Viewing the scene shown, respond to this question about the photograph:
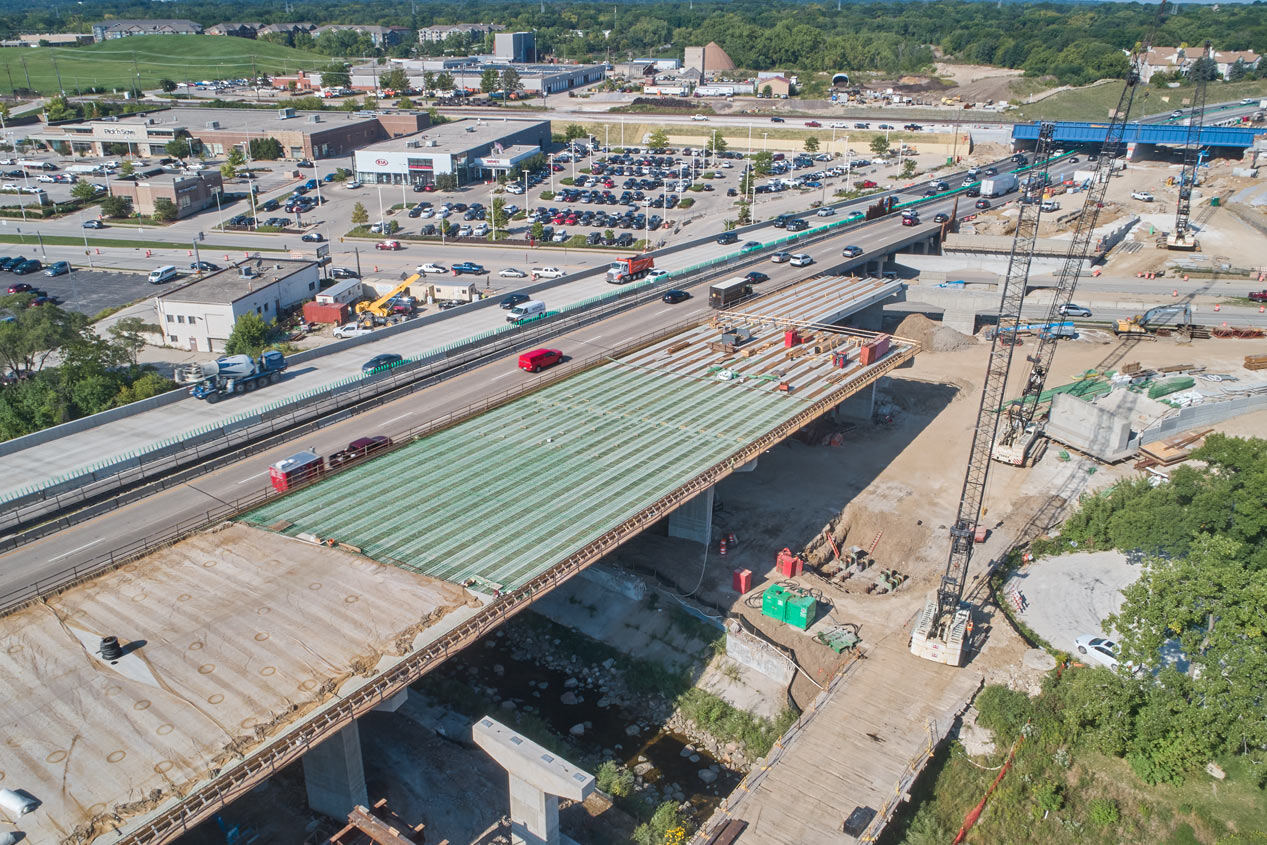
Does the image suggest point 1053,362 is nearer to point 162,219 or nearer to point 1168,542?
point 1168,542

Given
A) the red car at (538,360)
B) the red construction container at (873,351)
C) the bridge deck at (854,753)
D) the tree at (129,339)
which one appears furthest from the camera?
the tree at (129,339)

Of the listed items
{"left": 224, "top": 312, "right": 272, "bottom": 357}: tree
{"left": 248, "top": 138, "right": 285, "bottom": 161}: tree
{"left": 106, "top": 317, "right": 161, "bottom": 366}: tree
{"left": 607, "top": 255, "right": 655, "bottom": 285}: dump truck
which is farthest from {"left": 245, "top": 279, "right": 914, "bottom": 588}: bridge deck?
{"left": 248, "top": 138, "right": 285, "bottom": 161}: tree

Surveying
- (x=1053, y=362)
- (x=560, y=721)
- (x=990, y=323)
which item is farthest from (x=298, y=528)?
(x=990, y=323)

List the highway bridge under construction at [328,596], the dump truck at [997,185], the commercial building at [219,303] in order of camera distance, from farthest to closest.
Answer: the dump truck at [997,185], the commercial building at [219,303], the highway bridge under construction at [328,596]

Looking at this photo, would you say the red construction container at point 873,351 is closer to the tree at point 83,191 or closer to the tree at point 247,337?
the tree at point 247,337

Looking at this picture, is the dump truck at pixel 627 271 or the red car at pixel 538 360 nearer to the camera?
the red car at pixel 538 360

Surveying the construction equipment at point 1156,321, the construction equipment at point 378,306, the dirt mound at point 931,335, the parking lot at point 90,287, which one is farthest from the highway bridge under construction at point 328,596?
the parking lot at point 90,287
